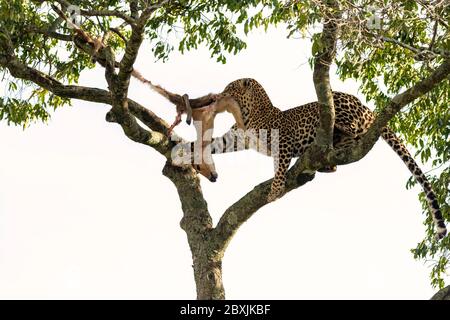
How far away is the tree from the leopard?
39 centimetres

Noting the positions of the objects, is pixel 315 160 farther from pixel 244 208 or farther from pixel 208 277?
pixel 208 277

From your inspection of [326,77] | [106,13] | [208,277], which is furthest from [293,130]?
[106,13]

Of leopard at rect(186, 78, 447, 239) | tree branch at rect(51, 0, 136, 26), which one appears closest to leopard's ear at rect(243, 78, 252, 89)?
leopard at rect(186, 78, 447, 239)

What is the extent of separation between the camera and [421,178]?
407 inches

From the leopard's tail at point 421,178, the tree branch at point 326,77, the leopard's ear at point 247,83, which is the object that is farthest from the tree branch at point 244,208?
the leopard's ear at point 247,83

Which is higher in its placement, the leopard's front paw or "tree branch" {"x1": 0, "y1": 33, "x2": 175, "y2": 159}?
"tree branch" {"x1": 0, "y1": 33, "x2": 175, "y2": 159}

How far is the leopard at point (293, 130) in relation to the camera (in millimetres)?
10492

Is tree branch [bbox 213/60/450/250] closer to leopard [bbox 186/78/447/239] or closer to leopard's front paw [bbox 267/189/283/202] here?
leopard's front paw [bbox 267/189/283/202]

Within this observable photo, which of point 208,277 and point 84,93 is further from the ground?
point 84,93

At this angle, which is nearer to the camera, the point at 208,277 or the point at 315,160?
the point at 315,160

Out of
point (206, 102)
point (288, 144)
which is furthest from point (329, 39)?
point (206, 102)

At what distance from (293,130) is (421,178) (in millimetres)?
1542

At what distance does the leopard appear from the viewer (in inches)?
413

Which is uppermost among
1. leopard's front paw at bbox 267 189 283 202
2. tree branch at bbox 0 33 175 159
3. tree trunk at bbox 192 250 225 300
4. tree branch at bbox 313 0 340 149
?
tree branch at bbox 0 33 175 159
